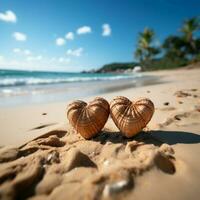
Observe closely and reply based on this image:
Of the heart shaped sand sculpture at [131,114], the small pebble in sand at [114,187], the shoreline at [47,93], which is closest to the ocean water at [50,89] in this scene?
the shoreline at [47,93]

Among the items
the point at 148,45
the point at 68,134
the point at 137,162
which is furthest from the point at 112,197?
the point at 148,45

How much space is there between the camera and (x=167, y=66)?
4394 centimetres

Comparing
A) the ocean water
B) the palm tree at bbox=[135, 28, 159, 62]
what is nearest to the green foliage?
the palm tree at bbox=[135, 28, 159, 62]

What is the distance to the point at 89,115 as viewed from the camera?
224cm

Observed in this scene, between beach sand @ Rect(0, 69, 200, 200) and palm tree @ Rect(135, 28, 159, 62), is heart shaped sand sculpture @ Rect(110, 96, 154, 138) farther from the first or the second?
palm tree @ Rect(135, 28, 159, 62)

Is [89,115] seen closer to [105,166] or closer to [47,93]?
[105,166]

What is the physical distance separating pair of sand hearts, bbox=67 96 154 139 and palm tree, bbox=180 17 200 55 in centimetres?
4543

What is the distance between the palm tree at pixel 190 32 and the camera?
132ft

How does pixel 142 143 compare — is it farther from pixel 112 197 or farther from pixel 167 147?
pixel 112 197

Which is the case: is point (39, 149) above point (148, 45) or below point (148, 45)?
below

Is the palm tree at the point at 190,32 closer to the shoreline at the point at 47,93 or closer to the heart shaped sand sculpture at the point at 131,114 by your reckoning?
the shoreline at the point at 47,93

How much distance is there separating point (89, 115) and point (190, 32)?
46.3m

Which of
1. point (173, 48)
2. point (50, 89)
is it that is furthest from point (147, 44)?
point (50, 89)

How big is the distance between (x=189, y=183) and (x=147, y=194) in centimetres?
37
